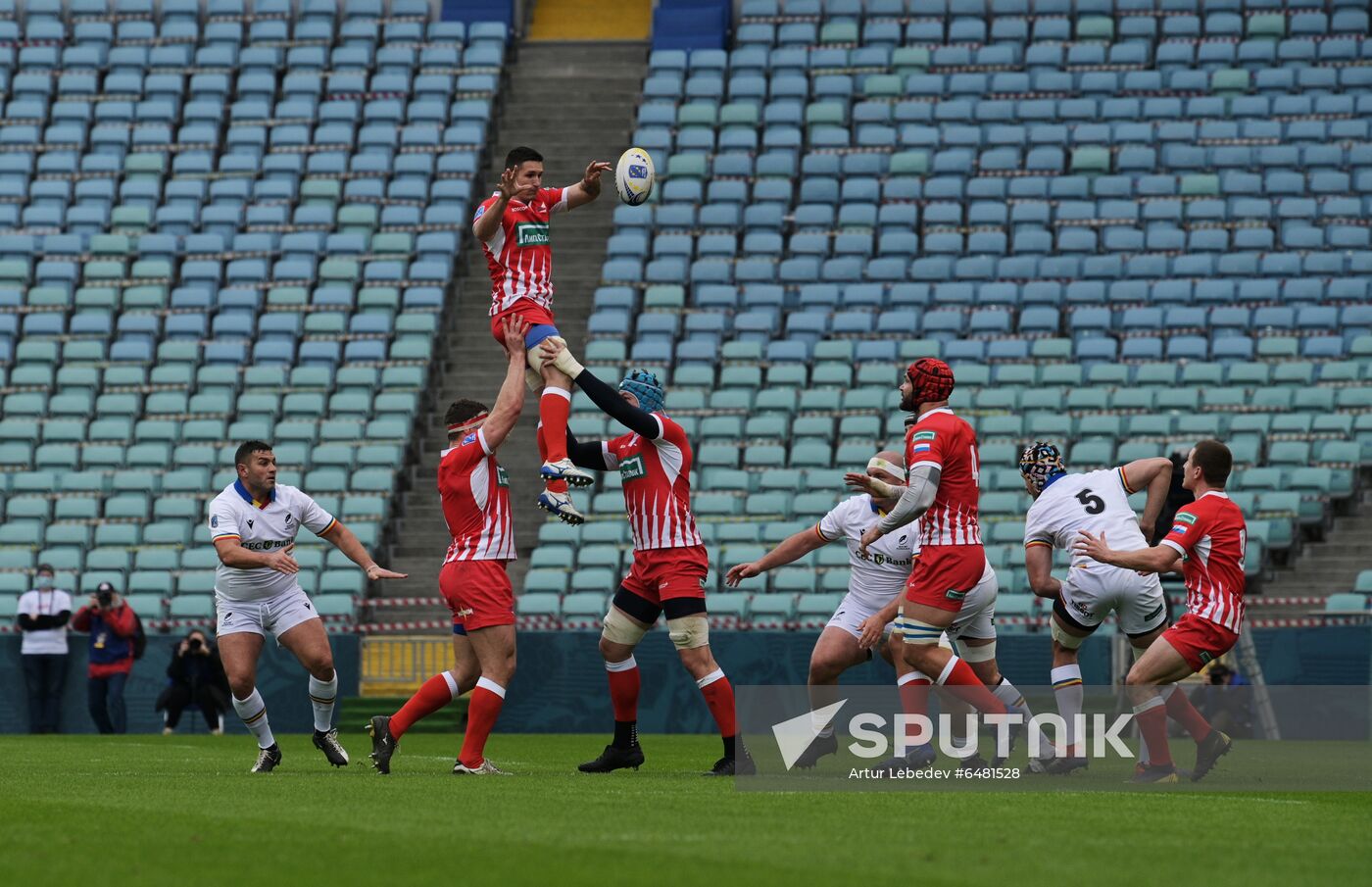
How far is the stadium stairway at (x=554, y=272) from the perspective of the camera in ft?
80.3

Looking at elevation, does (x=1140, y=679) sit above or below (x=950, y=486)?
below

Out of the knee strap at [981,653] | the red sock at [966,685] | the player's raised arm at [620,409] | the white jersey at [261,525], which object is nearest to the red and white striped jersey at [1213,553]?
the red sock at [966,685]

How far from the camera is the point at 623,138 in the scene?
30.9 metres

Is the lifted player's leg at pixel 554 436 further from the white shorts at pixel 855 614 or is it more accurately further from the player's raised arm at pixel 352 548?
the white shorts at pixel 855 614

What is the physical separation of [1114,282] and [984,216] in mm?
2421

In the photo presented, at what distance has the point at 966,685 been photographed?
11125mm

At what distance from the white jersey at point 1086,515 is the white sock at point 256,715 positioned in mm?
5073

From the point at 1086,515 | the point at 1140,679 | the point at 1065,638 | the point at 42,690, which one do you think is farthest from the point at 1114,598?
the point at 42,690

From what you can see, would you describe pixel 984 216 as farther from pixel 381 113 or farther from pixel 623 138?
pixel 381 113

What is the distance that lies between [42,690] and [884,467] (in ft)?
42.5

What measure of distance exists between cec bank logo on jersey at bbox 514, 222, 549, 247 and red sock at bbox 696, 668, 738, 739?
2921 millimetres

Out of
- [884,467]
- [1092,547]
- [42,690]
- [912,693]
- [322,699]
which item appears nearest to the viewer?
[1092,547]

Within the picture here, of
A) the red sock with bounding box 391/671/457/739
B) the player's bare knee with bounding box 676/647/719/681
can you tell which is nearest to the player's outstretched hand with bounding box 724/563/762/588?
the player's bare knee with bounding box 676/647/719/681

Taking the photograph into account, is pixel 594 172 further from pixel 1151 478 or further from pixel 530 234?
pixel 1151 478
